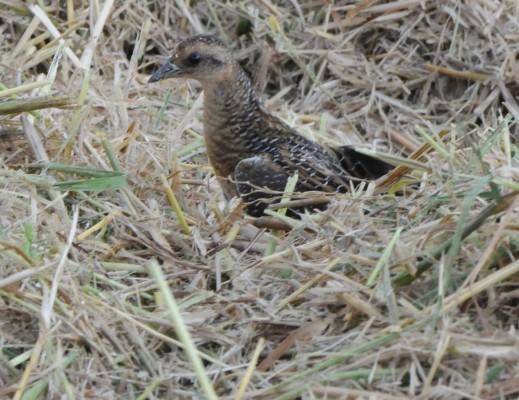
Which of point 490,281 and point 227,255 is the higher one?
point 490,281

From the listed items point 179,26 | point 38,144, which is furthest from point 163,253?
point 179,26

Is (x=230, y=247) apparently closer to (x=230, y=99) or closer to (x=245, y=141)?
(x=245, y=141)

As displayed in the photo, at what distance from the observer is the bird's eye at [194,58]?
5.68 meters

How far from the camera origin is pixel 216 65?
18.7 feet

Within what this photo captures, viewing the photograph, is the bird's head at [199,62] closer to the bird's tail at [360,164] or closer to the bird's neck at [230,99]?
the bird's neck at [230,99]

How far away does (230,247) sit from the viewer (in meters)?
4.70

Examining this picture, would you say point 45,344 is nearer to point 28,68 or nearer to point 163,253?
point 163,253

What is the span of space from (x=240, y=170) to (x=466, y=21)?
2251 mm

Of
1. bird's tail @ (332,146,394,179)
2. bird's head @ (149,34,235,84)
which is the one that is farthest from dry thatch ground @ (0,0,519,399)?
bird's head @ (149,34,235,84)

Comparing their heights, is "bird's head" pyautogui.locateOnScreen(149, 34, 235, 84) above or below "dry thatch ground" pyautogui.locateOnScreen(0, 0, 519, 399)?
above

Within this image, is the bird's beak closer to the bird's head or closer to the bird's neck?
the bird's head

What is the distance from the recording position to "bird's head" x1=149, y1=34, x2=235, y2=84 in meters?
5.68

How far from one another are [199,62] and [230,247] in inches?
51.5

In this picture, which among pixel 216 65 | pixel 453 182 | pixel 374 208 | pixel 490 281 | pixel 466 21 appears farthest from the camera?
pixel 466 21
